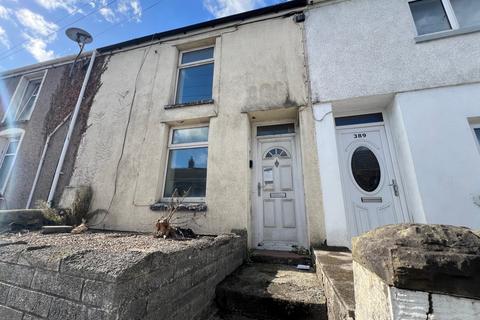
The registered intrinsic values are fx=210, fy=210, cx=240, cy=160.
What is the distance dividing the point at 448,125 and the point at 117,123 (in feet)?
21.4

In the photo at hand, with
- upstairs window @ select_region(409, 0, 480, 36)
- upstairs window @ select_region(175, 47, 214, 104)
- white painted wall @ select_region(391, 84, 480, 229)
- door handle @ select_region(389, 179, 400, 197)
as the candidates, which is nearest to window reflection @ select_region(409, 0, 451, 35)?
upstairs window @ select_region(409, 0, 480, 36)

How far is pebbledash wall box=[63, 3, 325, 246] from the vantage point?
12.7 ft

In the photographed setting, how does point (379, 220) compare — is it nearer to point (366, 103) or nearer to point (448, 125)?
point (448, 125)

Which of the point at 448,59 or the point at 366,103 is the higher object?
the point at 448,59

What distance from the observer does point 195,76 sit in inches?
205

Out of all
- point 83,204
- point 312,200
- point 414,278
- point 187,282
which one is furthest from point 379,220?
point 83,204

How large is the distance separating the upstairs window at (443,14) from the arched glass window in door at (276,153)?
11.0 ft

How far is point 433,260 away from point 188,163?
4.27 m

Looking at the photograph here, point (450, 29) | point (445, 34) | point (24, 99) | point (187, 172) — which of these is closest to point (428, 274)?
point (187, 172)

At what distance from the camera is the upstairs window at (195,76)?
501 centimetres

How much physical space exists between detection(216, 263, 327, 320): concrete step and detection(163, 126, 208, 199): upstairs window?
2014 mm

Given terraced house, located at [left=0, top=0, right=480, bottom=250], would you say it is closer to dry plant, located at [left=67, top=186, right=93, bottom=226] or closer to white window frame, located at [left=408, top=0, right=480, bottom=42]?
white window frame, located at [left=408, top=0, right=480, bottom=42]

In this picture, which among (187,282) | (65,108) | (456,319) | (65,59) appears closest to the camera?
(456,319)

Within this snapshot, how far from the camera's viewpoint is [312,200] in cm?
350
